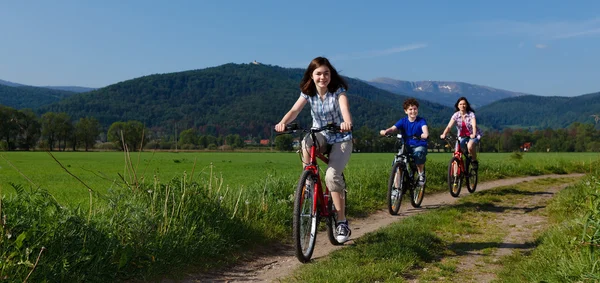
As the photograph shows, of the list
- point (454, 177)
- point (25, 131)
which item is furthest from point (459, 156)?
point (25, 131)

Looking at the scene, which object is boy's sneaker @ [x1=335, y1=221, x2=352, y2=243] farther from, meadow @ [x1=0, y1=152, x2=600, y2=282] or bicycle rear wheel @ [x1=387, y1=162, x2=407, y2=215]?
bicycle rear wheel @ [x1=387, y1=162, x2=407, y2=215]

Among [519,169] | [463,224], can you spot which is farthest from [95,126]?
[463,224]

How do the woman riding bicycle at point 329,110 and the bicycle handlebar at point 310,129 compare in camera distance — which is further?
the woman riding bicycle at point 329,110

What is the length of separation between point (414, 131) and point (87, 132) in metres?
75.5

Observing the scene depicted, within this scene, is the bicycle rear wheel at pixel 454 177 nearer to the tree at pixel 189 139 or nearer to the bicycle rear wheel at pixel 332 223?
the bicycle rear wheel at pixel 332 223

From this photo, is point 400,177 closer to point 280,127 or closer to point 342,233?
point 342,233

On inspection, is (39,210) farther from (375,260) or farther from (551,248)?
(551,248)

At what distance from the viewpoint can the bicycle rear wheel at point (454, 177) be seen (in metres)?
10.9

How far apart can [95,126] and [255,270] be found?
82.9 meters

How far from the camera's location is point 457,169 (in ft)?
36.8

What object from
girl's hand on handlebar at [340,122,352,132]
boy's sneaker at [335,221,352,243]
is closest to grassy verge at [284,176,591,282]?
boy's sneaker at [335,221,352,243]

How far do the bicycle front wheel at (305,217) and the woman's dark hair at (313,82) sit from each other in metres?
1.03

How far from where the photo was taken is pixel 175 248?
5008mm

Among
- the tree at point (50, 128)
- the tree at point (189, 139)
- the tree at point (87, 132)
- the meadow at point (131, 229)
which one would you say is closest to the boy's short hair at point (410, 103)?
the meadow at point (131, 229)
